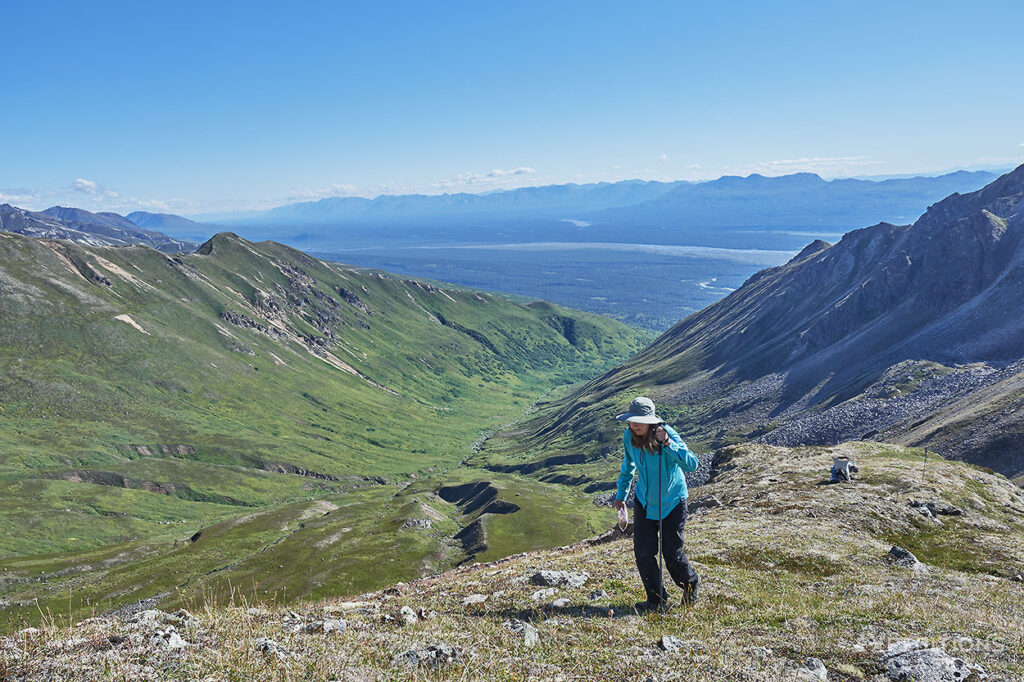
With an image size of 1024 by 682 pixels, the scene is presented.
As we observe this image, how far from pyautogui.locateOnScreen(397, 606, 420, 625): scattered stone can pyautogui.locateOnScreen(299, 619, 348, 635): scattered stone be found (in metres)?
1.33

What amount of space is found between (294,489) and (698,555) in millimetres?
170221

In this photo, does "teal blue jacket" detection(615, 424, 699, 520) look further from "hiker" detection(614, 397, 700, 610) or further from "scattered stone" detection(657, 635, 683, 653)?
"scattered stone" detection(657, 635, 683, 653)

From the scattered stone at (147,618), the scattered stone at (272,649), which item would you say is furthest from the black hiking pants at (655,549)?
the scattered stone at (147,618)

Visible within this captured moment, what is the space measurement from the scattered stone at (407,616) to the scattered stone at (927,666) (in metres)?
9.56

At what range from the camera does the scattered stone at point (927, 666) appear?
9.77m

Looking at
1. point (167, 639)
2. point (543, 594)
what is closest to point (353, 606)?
point (543, 594)

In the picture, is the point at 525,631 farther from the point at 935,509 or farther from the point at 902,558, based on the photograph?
the point at 935,509

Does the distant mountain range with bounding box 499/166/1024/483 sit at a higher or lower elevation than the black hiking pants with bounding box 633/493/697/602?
lower

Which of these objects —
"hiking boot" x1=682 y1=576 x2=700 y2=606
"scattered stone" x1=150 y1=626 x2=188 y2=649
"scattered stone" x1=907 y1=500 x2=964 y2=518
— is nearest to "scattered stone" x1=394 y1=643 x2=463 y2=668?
"scattered stone" x1=150 y1=626 x2=188 y2=649

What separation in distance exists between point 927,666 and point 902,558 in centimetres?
1103

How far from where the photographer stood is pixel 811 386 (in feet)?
516

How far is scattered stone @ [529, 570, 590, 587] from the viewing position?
1689 cm

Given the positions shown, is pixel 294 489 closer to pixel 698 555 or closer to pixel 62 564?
pixel 62 564

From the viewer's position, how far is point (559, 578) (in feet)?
56.4
